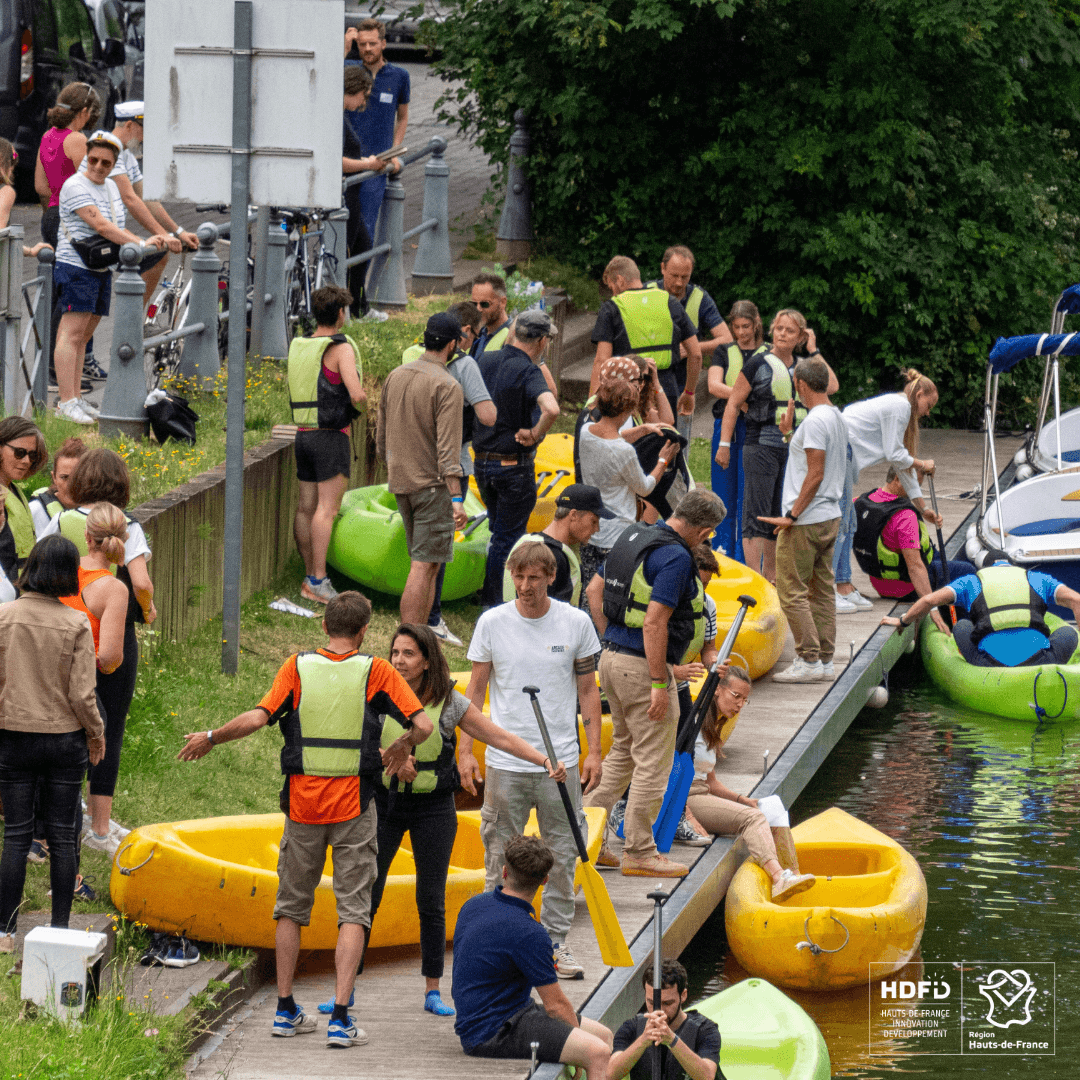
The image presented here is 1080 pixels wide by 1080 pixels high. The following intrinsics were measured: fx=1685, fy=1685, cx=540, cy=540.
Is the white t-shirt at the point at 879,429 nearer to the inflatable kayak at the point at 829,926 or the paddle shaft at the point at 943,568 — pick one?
the paddle shaft at the point at 943,568

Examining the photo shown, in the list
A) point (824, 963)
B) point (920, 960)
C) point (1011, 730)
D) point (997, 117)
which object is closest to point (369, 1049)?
point (824, 963)

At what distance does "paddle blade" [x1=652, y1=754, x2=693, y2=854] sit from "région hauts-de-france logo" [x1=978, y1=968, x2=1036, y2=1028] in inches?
68.7

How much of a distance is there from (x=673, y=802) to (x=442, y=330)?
301 centimetres

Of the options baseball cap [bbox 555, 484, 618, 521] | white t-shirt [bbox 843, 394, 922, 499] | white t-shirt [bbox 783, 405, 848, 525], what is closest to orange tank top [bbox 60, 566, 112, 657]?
baseball cap [bbox 555, 484, 618, 521]

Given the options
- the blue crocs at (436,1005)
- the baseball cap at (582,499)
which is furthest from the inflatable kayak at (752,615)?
the blue crocs at (436,1005)

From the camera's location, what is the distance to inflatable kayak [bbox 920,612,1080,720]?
1214 centimetres

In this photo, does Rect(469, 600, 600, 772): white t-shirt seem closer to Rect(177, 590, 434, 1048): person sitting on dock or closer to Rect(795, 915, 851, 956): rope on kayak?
Rect(177, 590, 434, 1048): person sitting on dock

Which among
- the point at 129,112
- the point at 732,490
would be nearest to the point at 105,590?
the point at 129,112

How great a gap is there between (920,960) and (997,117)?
39.8 feet

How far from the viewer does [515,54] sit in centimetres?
1714

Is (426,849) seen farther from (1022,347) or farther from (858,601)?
(1022,347)

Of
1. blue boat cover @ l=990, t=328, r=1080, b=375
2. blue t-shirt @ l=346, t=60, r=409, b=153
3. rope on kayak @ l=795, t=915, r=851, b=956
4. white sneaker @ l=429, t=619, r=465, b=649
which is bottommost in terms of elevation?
rope on kayak @ l=795, t=915, r=851, b=956

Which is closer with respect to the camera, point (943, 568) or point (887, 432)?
point (887, 432)

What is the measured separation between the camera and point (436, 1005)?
6.54 m
